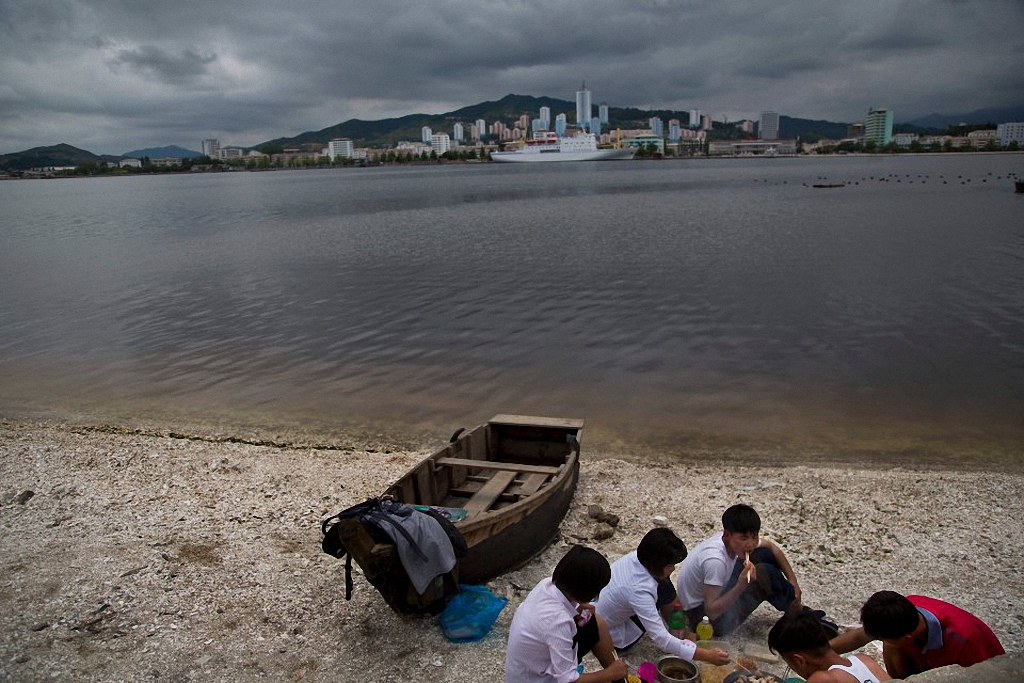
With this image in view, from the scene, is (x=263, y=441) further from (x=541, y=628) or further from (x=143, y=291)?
(x=143, y=291)

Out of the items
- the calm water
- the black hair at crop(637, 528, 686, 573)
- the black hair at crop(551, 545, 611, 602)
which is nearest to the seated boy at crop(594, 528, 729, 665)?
the black hair at crop(637, 528, 686, 573)

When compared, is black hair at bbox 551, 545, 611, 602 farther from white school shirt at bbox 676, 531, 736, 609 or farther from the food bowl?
white school shirt at bbox 676, 531, 736, 609

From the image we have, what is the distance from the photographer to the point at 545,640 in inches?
191

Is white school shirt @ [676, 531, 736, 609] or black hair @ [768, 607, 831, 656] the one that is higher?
black hair @ [768, 607, 831, 656]

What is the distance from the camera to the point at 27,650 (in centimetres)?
671

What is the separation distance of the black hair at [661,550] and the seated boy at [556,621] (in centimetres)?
85

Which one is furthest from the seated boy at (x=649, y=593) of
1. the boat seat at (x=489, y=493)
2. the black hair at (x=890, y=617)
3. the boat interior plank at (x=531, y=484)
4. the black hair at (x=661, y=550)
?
the boat interior plank at (x=531, y=484)

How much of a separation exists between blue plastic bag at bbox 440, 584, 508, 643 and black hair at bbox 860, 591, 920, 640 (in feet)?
11.1

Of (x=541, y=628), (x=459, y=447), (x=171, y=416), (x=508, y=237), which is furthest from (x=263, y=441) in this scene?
(x=508, y=237)

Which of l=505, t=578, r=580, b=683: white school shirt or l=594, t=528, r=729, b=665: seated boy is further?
l=594, t=528, r=729, b=665: seated boy

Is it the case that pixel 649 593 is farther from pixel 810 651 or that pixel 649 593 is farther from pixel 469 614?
pixel 469 614

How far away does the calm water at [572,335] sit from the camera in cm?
1375

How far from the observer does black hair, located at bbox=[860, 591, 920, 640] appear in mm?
4980

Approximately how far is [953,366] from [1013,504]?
774 cm
